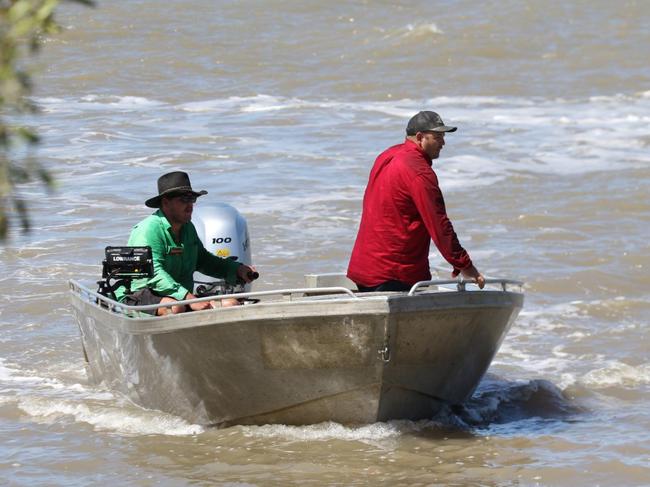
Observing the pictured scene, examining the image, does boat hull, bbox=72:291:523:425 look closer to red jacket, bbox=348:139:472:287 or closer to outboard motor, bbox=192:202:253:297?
red jacket, bbox=348:139:472:287

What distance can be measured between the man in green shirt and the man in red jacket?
0.97 meters

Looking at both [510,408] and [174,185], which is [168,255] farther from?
[510,408]

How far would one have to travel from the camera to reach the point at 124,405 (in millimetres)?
8633

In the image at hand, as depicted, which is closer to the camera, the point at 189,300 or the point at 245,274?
the point at 189,300

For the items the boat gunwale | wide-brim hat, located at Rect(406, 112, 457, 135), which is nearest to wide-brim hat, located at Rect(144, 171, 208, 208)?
the boat gunwale

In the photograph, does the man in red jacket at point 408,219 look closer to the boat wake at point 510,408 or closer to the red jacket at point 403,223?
Result: the red jacket at point 403,223

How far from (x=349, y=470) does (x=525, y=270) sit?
604 cm

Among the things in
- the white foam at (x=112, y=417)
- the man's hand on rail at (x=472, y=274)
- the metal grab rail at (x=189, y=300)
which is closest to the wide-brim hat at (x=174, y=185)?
the metal grab rail at (x=189, y=300)

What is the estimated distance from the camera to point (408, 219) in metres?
7.64

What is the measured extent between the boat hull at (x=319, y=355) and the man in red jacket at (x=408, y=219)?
35 centimetres

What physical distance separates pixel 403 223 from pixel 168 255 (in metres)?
1.57

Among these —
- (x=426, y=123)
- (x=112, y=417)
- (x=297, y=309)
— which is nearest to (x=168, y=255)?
(x=112, y=417)

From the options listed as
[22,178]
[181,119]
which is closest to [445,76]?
[181,119]

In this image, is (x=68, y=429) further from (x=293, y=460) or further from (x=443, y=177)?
(x=443, y=177)
